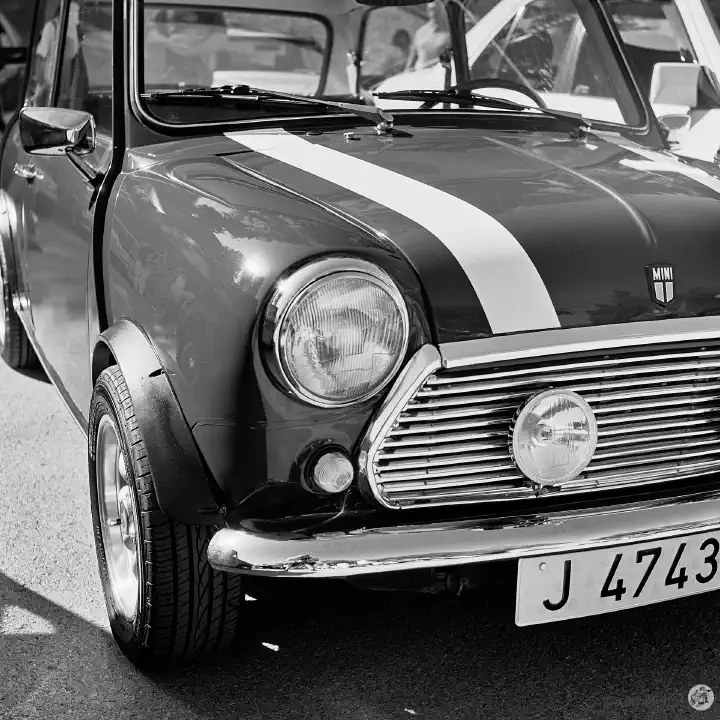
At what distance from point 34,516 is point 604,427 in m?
1.85

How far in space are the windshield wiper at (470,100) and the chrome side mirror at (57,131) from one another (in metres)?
0.87

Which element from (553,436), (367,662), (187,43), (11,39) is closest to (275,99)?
(187,43)

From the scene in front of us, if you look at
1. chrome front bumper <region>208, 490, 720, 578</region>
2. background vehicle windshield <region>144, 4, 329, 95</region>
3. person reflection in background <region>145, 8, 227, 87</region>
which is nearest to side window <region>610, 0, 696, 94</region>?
background vehicle windshield <region>144, 4, 329, 95</region>

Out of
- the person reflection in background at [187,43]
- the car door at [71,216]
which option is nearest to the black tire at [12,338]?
the car door at [71,216]

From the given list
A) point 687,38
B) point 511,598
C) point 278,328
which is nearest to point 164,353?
point 278,328

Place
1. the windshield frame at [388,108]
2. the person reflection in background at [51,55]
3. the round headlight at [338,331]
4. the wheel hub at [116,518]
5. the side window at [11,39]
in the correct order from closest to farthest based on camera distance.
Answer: the round headlight at [338,331], the wheel hub at [116,518], the windshield frame at [388,108], the person reflection in background at [51,55], the side window at [11,39]

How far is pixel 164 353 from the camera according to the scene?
211 centimetres

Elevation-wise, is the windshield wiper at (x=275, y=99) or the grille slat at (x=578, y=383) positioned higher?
the windshield wiper at (x=275, y=99)

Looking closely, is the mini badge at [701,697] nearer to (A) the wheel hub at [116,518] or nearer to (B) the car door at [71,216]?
(A) the wheel hub at [116,518]

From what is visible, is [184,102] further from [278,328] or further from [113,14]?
[278,328]

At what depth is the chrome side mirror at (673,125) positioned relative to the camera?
131 inches

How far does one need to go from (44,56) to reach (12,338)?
1188mm

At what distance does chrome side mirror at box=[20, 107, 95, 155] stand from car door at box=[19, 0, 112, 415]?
59 mm

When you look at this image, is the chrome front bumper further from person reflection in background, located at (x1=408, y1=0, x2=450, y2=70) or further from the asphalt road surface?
person reflection in background, located at (x1=408, y1=0, x2=450, y2=70)
